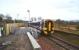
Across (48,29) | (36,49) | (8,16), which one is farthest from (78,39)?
(8,16)

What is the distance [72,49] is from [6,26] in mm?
30944

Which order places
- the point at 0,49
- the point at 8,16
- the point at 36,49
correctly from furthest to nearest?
1. the point at 8,16
2. the point at 0,49
3. the point at 36,49

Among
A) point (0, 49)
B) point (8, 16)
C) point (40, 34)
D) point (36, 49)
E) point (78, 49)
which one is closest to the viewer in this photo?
point (36, 49)

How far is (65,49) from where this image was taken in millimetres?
15586

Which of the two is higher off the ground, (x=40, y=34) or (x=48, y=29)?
(x=48, y=29)

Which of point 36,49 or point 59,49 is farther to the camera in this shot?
point 59,49

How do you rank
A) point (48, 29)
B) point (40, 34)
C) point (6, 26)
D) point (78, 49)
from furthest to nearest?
point (6, 26)
point (40, 34)
point (78, 49)
point (48, 29)

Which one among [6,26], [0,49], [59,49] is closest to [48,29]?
[59,49]

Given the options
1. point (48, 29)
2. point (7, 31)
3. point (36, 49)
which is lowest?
point (7, 31)

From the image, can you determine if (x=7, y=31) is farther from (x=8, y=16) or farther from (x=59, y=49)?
(x=8, y=16)

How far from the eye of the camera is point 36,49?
7074mm

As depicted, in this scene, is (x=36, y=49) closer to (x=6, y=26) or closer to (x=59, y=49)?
(x=59, y=49)

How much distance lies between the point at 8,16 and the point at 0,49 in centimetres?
14562

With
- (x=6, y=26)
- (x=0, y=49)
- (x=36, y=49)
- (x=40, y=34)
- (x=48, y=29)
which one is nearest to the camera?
(x=36, y=49)
